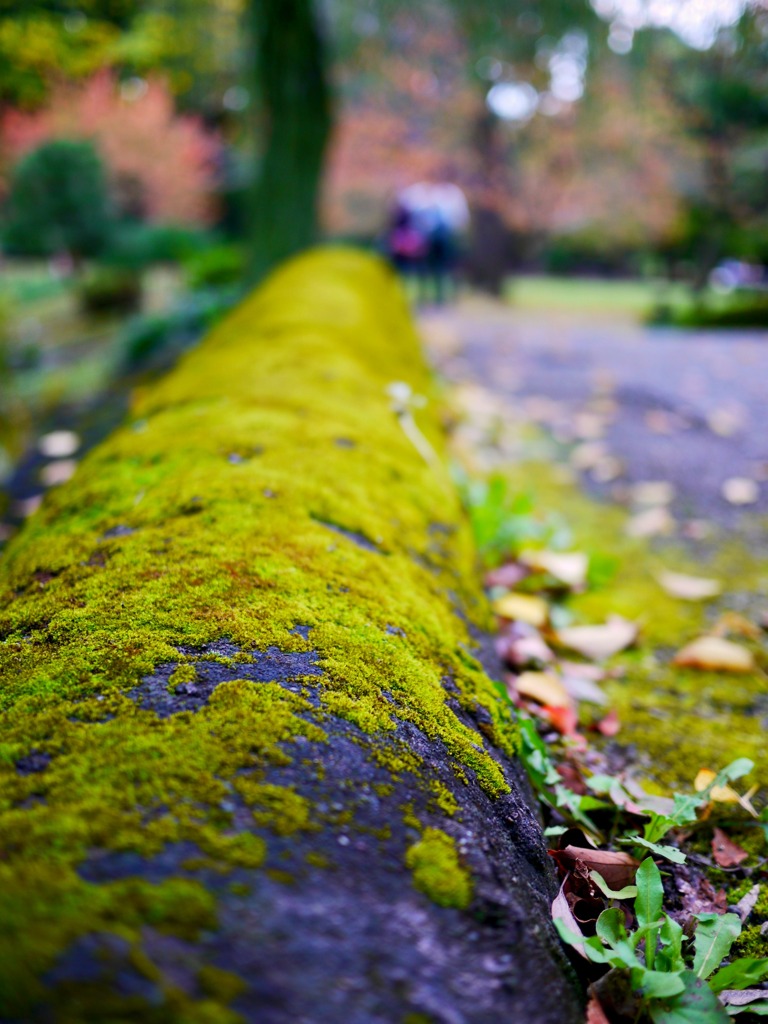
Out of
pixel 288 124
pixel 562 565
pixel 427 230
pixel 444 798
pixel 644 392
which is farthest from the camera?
pixel 427 230

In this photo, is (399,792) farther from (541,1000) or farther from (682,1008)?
(682,1008)

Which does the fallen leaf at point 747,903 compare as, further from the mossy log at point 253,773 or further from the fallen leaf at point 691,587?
the fallen leaf at point 691,587

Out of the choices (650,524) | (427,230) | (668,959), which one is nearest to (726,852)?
(668,959)

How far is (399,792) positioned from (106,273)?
12.6 meters

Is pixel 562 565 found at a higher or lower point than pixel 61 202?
lower

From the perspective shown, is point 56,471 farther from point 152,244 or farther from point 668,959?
point 152,244

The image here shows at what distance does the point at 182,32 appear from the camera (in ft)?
31.2

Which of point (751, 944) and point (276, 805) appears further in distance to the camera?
point (751, 944)

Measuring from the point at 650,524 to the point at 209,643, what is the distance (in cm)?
213

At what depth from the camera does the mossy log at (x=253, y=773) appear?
542 millimetres

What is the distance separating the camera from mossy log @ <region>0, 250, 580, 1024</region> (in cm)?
54

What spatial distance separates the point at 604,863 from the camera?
981 mm

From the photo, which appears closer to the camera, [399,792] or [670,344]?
[399,792]

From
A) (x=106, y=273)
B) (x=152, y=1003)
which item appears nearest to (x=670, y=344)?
(x=152, y=1003)
